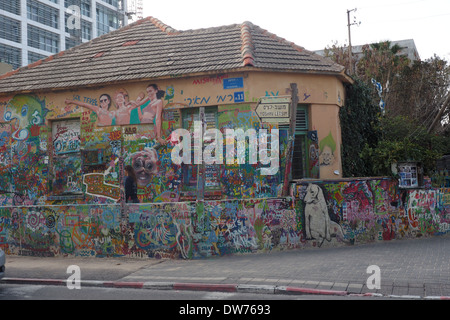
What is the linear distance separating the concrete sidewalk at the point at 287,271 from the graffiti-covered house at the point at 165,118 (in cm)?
302

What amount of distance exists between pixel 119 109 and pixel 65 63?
382 centimetres

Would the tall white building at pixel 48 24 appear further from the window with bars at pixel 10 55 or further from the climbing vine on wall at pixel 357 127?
the climbing vine on wall at pixel 357 127

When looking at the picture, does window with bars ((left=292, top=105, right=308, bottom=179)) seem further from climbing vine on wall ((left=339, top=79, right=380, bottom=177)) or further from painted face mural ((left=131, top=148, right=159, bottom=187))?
painted face mural ((left=131, top=148, right=159, bottom=187))

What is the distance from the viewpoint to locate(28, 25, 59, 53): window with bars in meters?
49.9

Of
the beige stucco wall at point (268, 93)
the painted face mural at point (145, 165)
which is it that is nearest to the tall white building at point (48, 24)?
the painted face mural at point (145, 165)

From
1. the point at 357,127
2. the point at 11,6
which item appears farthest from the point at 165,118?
the point at 11,6

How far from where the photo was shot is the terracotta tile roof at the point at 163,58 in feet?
44.6

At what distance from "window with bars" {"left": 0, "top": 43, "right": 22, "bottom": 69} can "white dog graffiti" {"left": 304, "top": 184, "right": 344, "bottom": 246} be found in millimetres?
42462

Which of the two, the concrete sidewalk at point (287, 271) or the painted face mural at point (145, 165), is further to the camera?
the painted face mural at point (145, 165)

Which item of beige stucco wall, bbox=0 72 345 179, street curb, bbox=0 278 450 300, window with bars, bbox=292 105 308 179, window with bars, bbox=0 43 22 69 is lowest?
street curb, bbox=0 278 450 300

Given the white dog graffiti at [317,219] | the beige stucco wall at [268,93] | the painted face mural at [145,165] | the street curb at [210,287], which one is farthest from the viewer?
the painted face mural at [145,165]

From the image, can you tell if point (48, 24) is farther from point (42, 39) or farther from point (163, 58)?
point (163, 58)

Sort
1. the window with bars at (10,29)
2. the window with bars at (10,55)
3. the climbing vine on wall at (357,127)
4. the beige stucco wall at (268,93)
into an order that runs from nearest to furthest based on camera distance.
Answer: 1. the beige stucco wall at (268,93)
2. the climbing vine on wall at (357,127)
3. the window with bars at (10,55)
4. the window with bars at (10,29)

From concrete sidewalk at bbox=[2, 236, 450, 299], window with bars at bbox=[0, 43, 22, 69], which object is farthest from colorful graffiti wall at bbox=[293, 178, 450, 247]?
window with bars at bbox=[0, 43, 22, 69]
